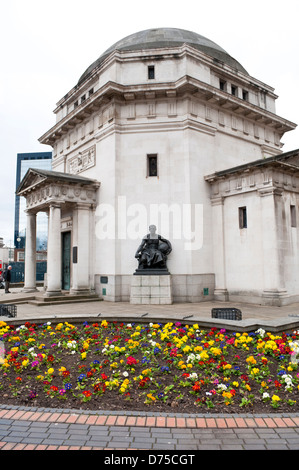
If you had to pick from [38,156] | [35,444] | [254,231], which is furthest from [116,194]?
[38,156]

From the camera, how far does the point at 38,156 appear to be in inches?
5325

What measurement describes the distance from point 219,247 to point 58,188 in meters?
9.37

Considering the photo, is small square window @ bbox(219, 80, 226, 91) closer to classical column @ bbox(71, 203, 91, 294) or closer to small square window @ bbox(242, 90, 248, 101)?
small square window @ bbox(242, 90, 248, 101)

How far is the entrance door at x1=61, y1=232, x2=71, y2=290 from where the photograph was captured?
2159 cm

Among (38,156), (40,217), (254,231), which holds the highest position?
(38,156)

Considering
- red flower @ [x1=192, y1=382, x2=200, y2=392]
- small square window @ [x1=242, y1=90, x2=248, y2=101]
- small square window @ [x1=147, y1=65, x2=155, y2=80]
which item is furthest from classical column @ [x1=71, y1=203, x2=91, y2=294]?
red flower @ [x1=192, y1=382, x2=200, y2=392]

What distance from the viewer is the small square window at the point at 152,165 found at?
19141 millimetres

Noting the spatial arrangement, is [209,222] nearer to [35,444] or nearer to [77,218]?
[77,218]

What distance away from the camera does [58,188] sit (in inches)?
734

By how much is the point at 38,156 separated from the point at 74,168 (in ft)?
399

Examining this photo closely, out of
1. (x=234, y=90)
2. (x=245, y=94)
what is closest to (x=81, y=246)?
(x=234, y=90)

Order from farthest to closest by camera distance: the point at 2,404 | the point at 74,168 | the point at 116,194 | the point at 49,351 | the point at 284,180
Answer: the point at 74,168 < the point at 116,194 < the point at 284,180 < the point at 49,351 < the point at 2,404

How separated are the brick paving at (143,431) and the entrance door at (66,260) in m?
17.0

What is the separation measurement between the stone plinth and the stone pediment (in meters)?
6.03
